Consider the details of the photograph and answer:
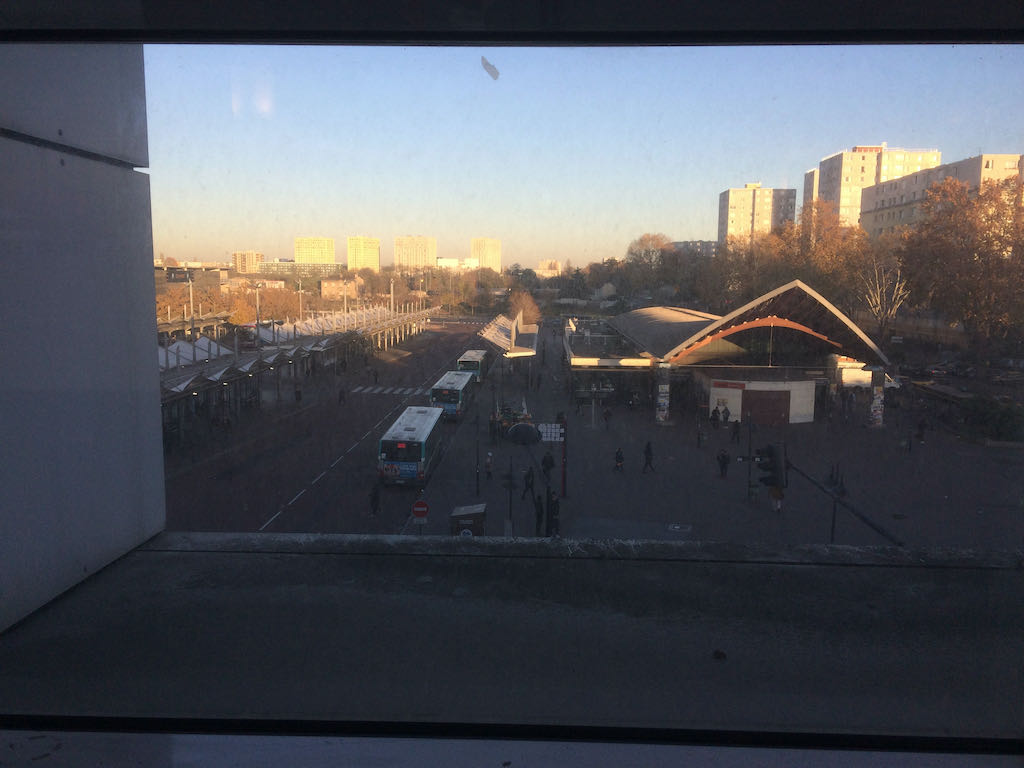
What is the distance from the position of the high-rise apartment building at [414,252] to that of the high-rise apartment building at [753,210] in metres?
5.94

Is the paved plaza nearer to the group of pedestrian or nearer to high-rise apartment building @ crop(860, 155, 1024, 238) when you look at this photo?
the group of pedestrian

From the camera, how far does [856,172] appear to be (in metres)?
12.0

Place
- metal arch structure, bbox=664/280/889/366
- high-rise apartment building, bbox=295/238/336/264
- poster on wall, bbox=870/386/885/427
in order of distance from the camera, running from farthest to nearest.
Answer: metal arch structure, bbox=664/280/889/366, poster on wall, bbox=870/386/885/427, high-rise apartment building, bbox=295/238/336/264

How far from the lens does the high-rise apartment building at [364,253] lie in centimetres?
513

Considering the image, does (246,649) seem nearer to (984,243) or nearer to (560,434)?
(560,434)

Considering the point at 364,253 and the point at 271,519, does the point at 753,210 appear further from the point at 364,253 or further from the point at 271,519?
the point at 271,519

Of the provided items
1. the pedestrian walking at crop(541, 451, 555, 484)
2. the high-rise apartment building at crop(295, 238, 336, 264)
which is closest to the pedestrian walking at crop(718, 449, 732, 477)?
the pedestrian walking at crop(541, 451, 555, 484)

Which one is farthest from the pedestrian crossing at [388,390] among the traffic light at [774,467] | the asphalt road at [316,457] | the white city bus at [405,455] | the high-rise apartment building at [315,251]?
the traffic light at [774,467]

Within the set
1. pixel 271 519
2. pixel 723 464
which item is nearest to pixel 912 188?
pixel 723 464

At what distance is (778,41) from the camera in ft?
3.88

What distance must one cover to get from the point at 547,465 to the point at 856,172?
9.30 m

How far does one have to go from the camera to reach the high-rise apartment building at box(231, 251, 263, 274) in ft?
13.9

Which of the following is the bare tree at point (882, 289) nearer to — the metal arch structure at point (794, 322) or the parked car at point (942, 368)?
the metal arch structure at point (794, 322)

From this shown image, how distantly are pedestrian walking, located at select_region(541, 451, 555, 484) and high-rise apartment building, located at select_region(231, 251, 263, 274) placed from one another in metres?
3.46
